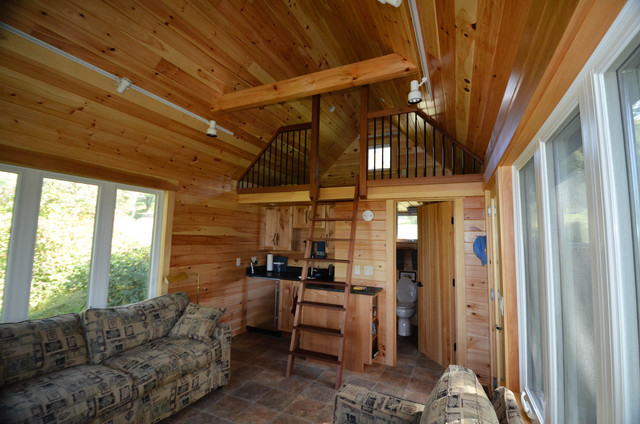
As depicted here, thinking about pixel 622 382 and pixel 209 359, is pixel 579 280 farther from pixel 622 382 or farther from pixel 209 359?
pixel 209 359

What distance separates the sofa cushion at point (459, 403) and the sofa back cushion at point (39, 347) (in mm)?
2569

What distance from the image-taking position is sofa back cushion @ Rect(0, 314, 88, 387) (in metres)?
1.91

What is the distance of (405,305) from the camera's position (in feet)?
14.6

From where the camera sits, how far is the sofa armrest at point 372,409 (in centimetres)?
154

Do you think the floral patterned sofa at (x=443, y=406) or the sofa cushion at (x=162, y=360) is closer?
the floral patterned sofa at (x=443, y=406)

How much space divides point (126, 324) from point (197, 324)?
1.98 ft

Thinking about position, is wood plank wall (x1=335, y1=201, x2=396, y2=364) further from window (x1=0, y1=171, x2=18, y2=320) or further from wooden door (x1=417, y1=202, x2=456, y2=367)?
window (x1=0, y1=171, x2=18, y2=320)

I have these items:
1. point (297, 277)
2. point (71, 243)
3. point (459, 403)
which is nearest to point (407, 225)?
point (297, 277)

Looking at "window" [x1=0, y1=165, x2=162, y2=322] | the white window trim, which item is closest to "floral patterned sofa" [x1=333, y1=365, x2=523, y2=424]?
the white window trim

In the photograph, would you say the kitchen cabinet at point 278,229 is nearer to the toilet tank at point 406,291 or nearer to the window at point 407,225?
the toilet tank at point 406,291

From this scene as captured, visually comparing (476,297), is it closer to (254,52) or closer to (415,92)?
(415,92)

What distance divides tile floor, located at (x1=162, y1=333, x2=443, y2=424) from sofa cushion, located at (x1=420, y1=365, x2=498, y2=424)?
4.76 ft

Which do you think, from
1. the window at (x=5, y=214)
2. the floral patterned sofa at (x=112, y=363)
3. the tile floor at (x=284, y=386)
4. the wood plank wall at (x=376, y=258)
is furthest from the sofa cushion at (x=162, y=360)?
the wood plank wall at (x=376, y=258)

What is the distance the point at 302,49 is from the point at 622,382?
3.58m
